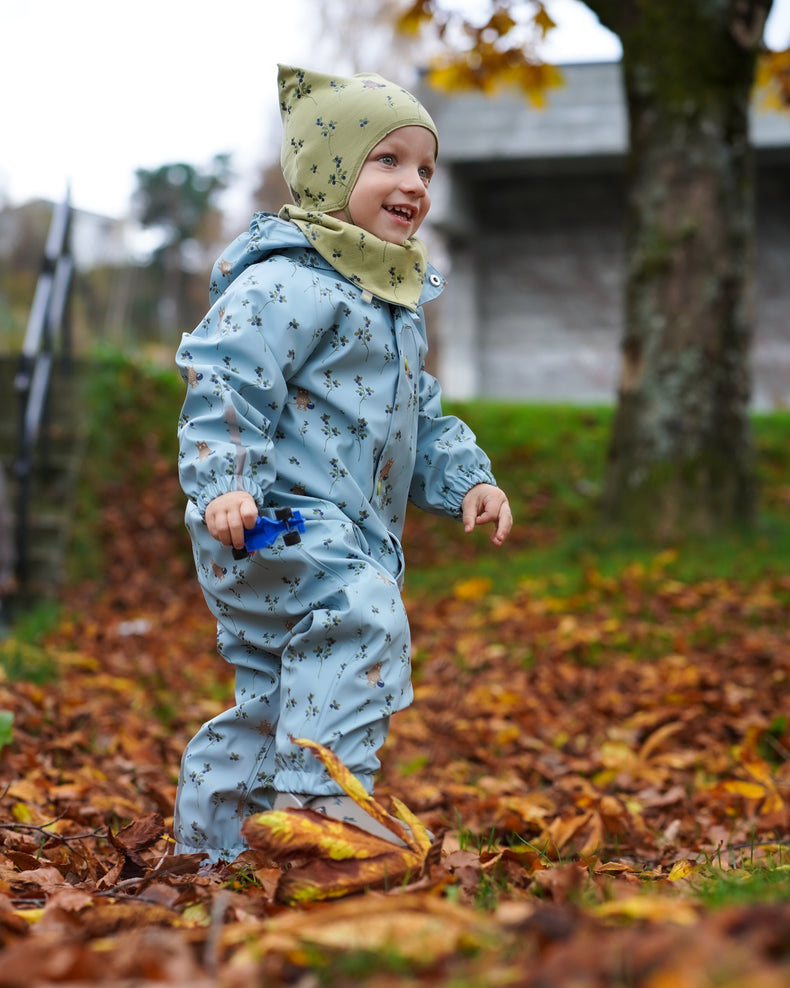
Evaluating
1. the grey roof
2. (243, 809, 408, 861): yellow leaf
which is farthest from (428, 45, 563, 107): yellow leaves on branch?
the grey roof

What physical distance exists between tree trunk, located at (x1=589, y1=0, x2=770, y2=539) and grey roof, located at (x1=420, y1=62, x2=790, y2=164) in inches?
413

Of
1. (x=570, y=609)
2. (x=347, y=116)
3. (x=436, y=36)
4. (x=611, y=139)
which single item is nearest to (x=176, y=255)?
(x=611, y=139)

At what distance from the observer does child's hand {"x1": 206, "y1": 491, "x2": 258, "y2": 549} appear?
1.95 m

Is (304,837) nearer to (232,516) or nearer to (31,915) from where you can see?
(31,915)

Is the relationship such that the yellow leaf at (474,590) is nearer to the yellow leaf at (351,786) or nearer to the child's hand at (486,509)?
the child's hand at (486,509)

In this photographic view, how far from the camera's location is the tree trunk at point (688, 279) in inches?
240

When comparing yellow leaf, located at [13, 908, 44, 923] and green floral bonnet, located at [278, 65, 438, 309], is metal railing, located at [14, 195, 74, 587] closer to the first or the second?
green floral bonnet, located at [278, 65, 438, 309]

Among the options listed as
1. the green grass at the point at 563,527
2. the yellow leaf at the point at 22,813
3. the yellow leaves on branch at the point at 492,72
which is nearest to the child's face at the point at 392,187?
the yellow leaf at the point at 22,813

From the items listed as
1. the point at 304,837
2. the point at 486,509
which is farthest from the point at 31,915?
the point at 486,509

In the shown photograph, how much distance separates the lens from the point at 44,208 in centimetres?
1642

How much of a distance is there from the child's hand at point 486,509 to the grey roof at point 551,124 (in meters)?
15.0

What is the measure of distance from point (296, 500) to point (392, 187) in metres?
0.76

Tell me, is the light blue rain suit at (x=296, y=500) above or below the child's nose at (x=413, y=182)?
below

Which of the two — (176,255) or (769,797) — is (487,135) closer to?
(769,797)
